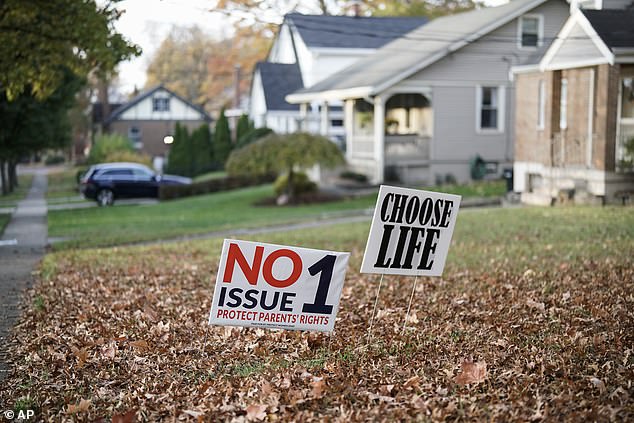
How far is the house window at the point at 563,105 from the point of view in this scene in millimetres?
23391

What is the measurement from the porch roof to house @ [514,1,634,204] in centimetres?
567

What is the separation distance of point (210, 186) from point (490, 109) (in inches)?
481

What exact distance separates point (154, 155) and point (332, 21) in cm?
2637

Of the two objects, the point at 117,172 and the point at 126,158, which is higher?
the point at 126,158

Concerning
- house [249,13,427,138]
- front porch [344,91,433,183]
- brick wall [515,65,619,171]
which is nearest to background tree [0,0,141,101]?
brick wall [515,65,619,171]

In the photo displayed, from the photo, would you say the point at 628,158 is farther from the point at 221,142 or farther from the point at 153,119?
the point at 153,119

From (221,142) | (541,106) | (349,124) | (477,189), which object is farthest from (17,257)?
(221,142)

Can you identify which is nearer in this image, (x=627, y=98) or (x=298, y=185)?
(x=627, y=98)

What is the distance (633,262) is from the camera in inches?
481

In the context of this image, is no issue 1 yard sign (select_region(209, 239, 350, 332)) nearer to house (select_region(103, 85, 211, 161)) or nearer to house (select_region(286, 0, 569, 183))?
house (select_region(286, 0, 569, 183))

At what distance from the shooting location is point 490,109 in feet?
103

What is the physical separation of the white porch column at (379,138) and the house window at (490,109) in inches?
146

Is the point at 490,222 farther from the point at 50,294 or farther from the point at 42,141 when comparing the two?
the point at 42,141

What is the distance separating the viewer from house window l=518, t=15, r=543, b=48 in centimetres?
3117
